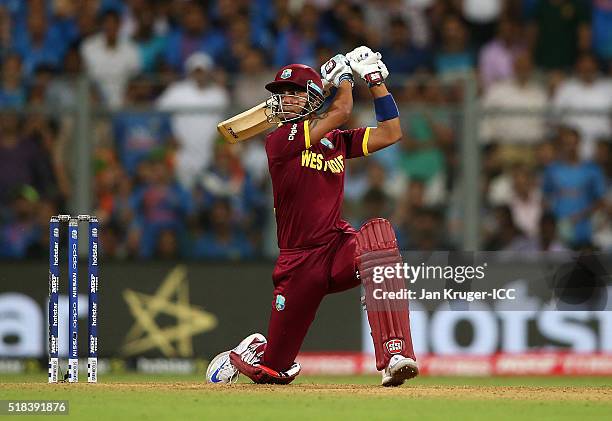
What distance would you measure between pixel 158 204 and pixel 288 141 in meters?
4.04

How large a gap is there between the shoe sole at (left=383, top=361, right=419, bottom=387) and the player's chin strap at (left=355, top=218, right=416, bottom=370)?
10 centimetres

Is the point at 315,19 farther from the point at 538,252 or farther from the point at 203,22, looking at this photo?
the point at 538,252

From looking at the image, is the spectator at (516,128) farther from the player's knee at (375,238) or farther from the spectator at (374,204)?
the player's knee at (375,238)

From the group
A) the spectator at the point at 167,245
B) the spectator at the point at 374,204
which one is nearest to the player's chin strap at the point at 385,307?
the spectator at the point at 374,204

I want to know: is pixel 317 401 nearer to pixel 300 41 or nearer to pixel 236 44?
pixel 236 44

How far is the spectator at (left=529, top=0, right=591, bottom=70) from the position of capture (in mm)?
15117

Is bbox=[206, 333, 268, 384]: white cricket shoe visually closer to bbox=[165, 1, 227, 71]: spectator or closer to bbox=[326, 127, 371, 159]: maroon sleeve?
bbox=[326, 127, 371, 159]: maroon sleeve

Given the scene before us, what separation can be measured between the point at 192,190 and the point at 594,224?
3.80m

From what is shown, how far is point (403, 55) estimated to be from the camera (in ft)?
48.4

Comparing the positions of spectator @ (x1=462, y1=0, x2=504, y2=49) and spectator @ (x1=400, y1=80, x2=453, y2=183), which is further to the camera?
spectator @ (x1=462, y1=0, x2=504, y2=49)

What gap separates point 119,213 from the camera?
13.2m

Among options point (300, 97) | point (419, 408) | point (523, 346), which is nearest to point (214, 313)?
point (523, 346)

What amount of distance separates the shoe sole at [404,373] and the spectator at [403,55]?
19.9 feet

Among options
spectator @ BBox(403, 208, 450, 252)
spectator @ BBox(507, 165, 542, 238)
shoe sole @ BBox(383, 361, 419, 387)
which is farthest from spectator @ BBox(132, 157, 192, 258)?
shoe sole @ BBox(383, 361, 419, 387)
